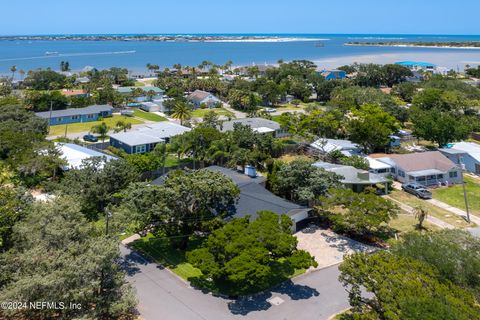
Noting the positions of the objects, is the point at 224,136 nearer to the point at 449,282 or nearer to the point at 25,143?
the point at 25,143

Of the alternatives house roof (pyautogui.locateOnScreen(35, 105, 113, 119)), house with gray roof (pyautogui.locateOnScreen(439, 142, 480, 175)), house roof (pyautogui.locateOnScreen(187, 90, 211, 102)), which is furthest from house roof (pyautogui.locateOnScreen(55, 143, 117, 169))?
house roof (pyautogui.locateOnScreen(187, 90, 211, 102))

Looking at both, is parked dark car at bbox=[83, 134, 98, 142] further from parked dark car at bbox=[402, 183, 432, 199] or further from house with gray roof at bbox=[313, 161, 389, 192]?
parked dark car at bbox=[402, 183, 432, 199]

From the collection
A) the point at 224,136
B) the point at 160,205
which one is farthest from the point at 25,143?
the point at 160,205

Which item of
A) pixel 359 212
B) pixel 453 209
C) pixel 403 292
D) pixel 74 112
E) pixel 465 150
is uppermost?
pixel 403 292

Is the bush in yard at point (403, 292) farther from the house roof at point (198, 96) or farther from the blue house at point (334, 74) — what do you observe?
the blue house at point (334, 74)

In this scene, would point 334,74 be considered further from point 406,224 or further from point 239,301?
point 239,301

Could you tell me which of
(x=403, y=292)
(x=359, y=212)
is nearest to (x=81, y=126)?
(x=359, y=212)
